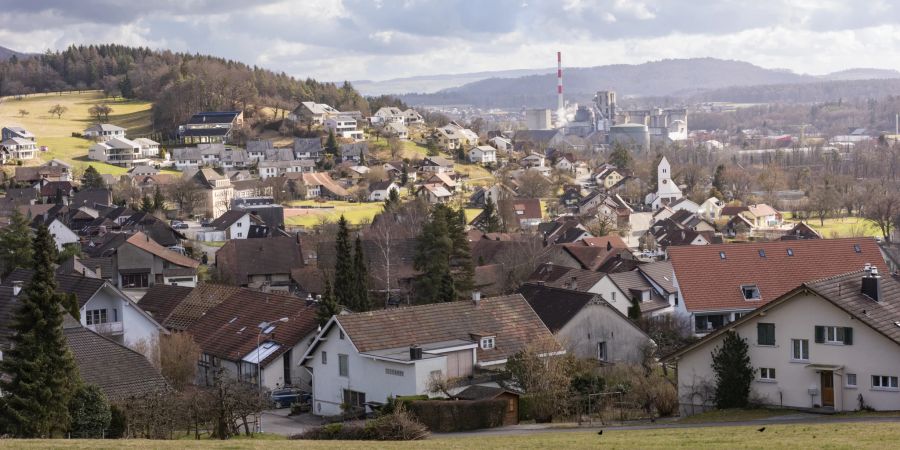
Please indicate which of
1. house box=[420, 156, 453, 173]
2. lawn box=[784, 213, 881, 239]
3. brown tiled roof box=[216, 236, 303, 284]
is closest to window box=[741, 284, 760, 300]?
brown tiled roof box=[216, 236, 303, 284]

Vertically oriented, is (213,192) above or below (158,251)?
above

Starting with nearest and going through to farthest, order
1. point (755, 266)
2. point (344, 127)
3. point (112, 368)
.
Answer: point (112, 368), point (755, 266), point (344, 127)

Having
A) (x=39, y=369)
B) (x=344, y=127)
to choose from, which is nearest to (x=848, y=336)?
(x=39, y=369)

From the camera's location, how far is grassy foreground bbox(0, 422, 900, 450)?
13.8m

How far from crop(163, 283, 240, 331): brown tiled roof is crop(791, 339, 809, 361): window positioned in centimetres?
1874

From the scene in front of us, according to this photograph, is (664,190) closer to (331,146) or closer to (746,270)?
(331,146)

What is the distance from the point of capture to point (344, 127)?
127750mm

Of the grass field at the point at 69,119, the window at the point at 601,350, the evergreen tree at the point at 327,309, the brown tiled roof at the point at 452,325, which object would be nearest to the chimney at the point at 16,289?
the evergreen tree at the point at 327,309

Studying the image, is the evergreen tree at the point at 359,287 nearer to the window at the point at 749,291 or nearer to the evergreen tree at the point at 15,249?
the window at the point at 749,291

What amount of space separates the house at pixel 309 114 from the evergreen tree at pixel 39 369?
110m

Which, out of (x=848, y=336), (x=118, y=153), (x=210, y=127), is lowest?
(x=848, y=336)

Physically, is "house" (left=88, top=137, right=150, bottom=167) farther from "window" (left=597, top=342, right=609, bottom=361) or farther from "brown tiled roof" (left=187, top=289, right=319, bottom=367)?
"window" (left=597, top=342, right=609, bottom=361)

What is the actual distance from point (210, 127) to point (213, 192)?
129 feet

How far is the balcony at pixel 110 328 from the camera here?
96.5ft
